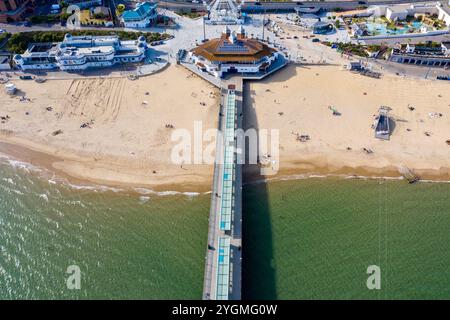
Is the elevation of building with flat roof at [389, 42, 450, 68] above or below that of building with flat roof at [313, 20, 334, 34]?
below

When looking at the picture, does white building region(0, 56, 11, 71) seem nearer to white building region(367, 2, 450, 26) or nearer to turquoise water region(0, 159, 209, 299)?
turquoise water region(0, 159, 209, 299)

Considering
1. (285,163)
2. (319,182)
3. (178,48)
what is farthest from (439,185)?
(178,48)

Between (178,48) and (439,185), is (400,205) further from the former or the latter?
(178,48)

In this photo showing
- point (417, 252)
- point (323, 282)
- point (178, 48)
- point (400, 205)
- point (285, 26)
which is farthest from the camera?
point (285, 26)

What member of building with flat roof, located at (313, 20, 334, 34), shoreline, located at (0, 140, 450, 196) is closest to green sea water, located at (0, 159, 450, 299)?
shoreline, located at (0, 140, 450, 196)

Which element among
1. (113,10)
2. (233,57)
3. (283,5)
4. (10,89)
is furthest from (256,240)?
(113,10)

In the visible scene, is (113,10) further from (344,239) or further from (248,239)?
(344,239)

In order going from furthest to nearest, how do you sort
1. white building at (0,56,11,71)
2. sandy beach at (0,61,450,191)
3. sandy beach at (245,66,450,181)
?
white building at (0,56,11,71) < sandy beach at (245,66,450,181) < sandy beach at (0,61,450,191)
